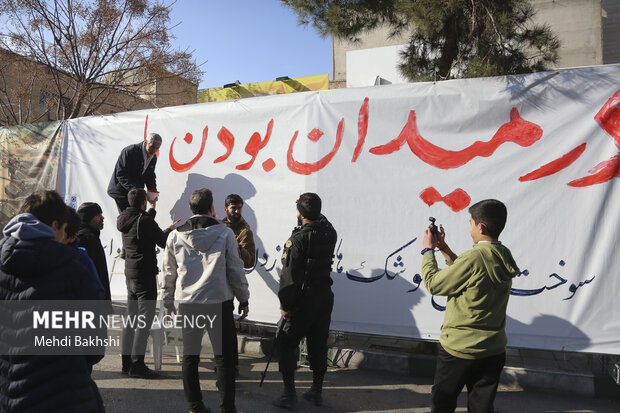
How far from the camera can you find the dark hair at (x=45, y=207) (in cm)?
212

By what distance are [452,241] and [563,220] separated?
905mm

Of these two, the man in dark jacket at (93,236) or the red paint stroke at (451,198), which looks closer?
the man in dark jacket at (93,236)

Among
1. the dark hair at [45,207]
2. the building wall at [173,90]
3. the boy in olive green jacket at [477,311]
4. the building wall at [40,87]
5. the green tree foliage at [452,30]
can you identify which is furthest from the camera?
the building wall at [173,90]

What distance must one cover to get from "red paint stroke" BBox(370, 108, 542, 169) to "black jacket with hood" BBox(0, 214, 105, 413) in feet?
10.4

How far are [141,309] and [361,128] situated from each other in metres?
2.68

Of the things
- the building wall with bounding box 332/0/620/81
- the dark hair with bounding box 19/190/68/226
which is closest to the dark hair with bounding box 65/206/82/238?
the dark hair with bounding box 19/190/68/226

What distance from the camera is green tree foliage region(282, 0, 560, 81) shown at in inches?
174

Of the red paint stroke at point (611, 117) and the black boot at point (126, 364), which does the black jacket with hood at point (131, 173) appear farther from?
the red paint stroke at point (611, 117)

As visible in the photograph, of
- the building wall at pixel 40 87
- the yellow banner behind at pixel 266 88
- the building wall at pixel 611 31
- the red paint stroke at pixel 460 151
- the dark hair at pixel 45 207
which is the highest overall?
the building wall at pixel 611 31

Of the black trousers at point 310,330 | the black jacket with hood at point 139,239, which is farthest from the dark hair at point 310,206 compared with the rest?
the black jacket with hood at point 139,239

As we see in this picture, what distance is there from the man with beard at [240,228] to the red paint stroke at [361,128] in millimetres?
1214

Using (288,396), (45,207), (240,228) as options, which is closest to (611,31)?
(240,228)

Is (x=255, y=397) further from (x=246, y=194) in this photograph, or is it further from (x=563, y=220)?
(x=563, y=220)

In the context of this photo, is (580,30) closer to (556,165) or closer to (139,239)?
(556,165)
